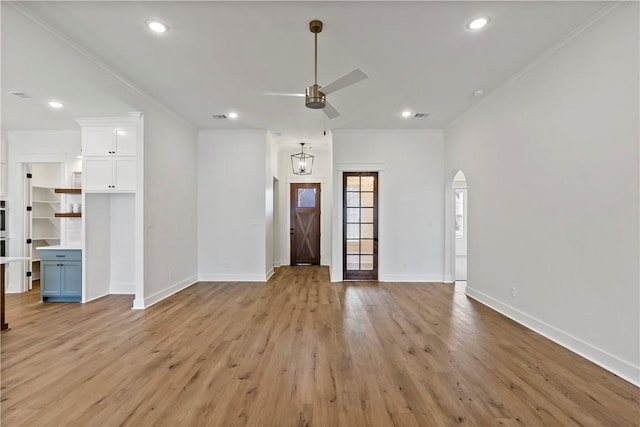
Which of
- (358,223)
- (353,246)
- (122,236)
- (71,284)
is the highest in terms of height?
(358,223)

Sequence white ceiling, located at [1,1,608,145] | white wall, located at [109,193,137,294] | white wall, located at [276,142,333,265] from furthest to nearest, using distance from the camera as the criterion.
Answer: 1. white wall, located at [276,142,333,265]
2. white wall, located at [109,193,137,294]
3. white ceiling, located at [1,1,608,145]

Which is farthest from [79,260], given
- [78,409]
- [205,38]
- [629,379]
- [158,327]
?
[629,379]

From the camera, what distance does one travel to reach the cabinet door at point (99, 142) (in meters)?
4.56

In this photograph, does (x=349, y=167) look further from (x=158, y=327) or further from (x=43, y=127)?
(x=43, y=127)

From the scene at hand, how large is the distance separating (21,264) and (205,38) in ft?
18.6

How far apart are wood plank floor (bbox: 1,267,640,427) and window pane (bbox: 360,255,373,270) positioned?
1980 millimetres

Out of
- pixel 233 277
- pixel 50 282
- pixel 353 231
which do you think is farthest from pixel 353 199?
pixel 50 282

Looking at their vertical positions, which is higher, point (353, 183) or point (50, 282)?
point (353, 183)

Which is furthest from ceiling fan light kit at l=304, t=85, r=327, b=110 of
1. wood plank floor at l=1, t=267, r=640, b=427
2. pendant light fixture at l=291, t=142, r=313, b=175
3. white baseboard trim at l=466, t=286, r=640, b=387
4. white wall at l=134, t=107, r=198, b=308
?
pendant light fixture at l=291, t=142, r=313, b=175

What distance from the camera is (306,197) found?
8352 millimetres

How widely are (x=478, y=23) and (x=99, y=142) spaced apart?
5247 millimetres

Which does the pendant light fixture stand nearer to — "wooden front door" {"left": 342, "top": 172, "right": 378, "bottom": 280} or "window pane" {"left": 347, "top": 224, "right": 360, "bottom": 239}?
"wooden front door" {"left": 342, "top": 172, "right": 378, "bottom": 280}

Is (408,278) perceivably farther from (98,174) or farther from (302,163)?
(98,174)

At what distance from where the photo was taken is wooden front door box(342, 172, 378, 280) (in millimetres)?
6332
